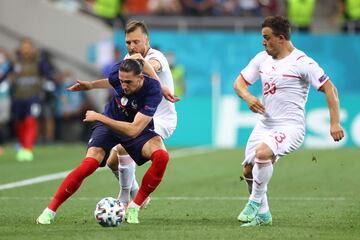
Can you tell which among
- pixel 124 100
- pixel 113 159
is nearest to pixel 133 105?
pixel 124 100

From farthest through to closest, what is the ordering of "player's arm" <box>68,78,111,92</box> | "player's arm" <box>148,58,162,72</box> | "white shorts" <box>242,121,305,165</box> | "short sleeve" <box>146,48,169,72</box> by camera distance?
"short sleeve" <box>146,48,169,72</box> → "player's arm" <box>148,58,162,72</box> → "player's arm" <box>68,78,111,92</box> → "white shorts" <box>242,121,305,165</box>

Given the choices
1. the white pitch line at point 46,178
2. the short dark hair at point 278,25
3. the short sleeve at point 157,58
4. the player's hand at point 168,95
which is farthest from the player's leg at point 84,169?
the white pitch line at point 46,178

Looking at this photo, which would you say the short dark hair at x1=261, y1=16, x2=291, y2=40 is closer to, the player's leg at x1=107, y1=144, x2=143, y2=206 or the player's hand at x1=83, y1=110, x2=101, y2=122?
the player's hand at x1=83, y1=110, x2=101, y2=122

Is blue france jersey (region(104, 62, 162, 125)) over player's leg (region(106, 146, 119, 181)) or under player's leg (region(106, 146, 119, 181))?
over

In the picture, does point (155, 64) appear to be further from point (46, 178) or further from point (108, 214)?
point (46, 178)

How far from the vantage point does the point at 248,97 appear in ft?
34.6

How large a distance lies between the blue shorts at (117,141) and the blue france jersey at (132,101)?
0.51 ft

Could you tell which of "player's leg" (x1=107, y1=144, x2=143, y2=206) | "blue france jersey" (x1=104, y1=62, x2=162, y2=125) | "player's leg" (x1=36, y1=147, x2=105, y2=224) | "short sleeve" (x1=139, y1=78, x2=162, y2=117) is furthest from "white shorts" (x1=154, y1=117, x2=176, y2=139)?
"player's leg" (x1=36, y1=147, x2=105, y2=224)

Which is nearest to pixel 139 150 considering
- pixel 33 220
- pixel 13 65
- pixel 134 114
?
pixel 134 114

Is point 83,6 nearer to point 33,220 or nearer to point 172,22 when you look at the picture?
point 172,22

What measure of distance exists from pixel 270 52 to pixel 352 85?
15938 millimetres

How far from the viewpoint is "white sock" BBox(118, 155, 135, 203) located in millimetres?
11539

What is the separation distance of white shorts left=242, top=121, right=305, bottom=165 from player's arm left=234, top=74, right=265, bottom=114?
0.28 meters

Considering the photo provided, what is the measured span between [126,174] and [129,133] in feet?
4.14
